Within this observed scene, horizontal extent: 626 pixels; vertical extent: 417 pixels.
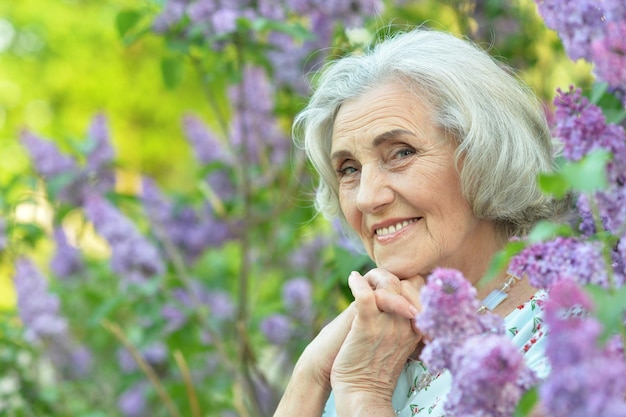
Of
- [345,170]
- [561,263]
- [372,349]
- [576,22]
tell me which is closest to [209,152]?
[345,170]

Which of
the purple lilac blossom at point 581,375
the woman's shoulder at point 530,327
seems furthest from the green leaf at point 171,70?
the purple lilac blossom at point 581,375

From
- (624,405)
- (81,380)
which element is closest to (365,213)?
(624,405)

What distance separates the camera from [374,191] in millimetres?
2404

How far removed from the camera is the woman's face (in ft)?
7.86

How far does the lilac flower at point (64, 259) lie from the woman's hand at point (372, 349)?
9.55 feet

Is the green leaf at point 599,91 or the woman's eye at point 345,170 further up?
the green leaf at point 599,91

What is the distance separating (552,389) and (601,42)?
55 centimetres

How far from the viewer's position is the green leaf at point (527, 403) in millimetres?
1152

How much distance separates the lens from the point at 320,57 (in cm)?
411

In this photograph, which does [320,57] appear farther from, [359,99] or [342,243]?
[359,99]

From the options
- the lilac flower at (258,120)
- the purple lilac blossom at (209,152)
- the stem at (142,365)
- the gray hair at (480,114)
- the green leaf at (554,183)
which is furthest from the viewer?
the purple lilac blossom at (209,152)

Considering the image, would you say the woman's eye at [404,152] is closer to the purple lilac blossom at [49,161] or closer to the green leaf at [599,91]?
the green leaf at [599,91]

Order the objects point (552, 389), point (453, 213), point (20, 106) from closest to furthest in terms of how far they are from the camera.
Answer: point (552, 389), point (453, 213), point (20, 106)

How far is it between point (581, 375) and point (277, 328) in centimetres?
353
